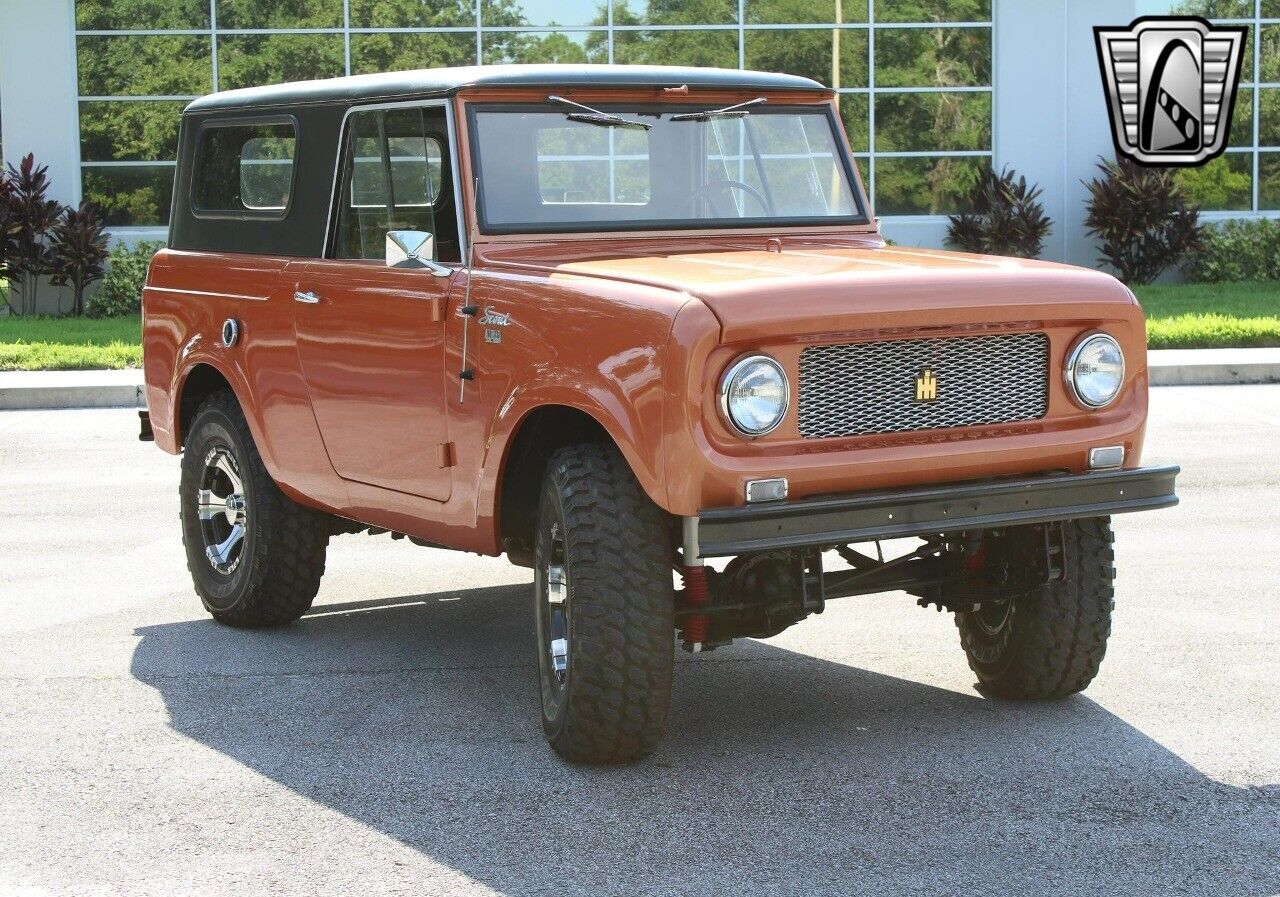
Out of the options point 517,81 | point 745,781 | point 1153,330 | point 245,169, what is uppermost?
point 517,81

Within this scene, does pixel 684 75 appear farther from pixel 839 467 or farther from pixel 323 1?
pixel 323 1

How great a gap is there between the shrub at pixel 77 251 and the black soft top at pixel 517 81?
17325mm

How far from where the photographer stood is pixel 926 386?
5727 millimetres

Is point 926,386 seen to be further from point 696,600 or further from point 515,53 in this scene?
point 515,53

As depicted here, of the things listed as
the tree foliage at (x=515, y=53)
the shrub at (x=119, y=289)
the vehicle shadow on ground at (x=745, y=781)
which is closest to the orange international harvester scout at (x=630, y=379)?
the vehicle shadow on ground at (x=745, y=781)

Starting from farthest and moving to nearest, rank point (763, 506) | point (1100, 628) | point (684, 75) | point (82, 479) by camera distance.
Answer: point (82, 479), point (684, 75), point (1100, 628), point (763, 506)

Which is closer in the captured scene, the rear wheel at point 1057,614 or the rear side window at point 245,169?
the rear wheel at point 1057,614

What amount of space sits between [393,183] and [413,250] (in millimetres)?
724

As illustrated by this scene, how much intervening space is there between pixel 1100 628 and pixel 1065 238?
820 inches

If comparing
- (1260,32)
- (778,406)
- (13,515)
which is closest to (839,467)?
(778,406)

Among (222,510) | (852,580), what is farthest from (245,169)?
(852,580)

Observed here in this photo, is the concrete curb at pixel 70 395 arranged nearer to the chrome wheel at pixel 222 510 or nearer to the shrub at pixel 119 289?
the shrub at pixel 119 289

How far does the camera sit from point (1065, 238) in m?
26.4

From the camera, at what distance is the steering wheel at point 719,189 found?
23.2 ft
